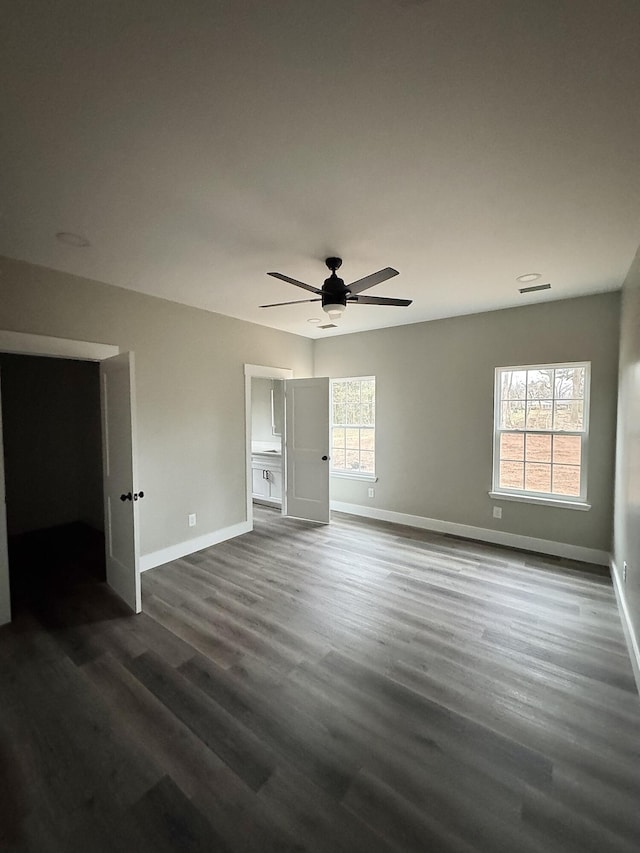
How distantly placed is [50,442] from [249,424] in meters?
2.82

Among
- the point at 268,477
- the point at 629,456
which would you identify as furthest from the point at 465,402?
the point at 268,477

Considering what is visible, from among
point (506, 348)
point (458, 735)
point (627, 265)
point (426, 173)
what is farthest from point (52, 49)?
point (506, 348)

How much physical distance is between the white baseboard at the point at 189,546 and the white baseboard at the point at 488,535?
5.72ft

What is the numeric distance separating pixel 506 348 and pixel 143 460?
4.09m

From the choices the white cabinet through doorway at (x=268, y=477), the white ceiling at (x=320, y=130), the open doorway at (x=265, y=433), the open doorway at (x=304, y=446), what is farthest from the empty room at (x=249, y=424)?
the open doorway at (x=265, y=433)

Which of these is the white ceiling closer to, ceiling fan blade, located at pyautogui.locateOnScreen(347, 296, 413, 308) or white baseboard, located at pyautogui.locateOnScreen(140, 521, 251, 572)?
ceiling fan blade, located at pyautogui.locateOnScreen(347, 296, 413, 308)

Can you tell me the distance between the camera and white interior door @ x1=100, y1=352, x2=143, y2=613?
2.75m

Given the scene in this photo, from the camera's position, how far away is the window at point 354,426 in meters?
5.25

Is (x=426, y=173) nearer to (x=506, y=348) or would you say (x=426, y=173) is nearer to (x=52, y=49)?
(x=52, y=49)

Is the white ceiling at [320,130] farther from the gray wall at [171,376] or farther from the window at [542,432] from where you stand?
the window at [542,432]

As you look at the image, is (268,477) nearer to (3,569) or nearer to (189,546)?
(189,546)

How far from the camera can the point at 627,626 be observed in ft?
7.98

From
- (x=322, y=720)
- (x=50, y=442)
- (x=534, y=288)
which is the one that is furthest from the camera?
(x=50, y=442)

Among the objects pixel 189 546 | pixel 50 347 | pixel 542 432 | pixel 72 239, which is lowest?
pixel 189 546
